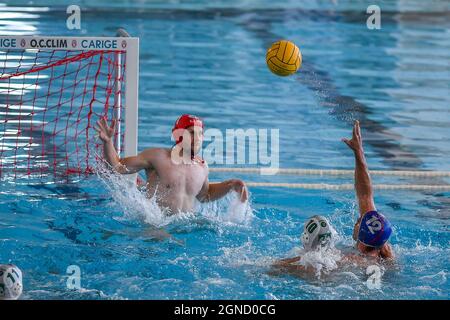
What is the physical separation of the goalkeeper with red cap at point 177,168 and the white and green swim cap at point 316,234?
1203 mm

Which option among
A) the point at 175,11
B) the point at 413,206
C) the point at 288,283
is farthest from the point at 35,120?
the point at 175,11

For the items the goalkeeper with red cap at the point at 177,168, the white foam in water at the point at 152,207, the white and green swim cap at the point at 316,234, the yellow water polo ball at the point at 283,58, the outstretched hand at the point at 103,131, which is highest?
the yellow water polo ball at the point at 283,58

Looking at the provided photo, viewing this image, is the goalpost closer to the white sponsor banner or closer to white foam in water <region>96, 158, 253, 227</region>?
the white sponsor banner

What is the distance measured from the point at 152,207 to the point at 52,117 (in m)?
2.73

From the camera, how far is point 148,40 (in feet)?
34.9

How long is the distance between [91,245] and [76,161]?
1610 millimetres

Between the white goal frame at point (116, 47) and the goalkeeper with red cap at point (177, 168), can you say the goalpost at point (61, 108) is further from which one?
the goalkeeper with red cap at point (177, 168)

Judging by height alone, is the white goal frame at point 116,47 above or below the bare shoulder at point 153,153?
above

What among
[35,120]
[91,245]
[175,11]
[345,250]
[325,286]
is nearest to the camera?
[325,286]

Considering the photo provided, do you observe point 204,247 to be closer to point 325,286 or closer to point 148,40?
point 325,286

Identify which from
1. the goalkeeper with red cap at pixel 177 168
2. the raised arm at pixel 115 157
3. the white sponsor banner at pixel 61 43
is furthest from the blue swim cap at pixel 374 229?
the white sponsor banner at pixel 61 43

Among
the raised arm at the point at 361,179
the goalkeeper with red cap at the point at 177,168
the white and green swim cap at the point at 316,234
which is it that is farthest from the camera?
the goalkeeper with red cap at the point at 177,168

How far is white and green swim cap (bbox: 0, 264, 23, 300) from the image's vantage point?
3.73m

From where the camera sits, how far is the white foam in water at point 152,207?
539 cm
